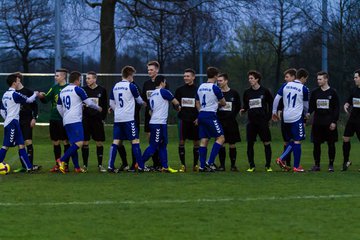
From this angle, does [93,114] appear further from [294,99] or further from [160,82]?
[294,99]

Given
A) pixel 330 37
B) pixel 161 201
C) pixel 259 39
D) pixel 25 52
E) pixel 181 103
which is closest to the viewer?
pixel 161 201

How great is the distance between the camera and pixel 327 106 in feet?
48.7

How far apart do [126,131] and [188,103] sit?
54.8 inches

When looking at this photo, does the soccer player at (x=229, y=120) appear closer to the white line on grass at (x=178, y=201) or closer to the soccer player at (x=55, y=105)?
the soccer player at (x=55, y=105)

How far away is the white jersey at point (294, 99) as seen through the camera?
14.6 meters

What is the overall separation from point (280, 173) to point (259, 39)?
85.8 feet

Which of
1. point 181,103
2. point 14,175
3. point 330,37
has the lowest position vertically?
point 14,175

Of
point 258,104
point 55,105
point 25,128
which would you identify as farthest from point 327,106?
point 25,128

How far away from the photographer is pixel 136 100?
14453 millimetres

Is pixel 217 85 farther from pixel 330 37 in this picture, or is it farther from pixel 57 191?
pixel 330 37

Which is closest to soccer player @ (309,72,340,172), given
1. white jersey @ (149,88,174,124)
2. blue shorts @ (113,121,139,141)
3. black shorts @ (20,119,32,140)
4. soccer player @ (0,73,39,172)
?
white jersey @ (149,88,174,124)

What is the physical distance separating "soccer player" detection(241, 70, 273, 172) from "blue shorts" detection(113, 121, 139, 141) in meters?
2.20

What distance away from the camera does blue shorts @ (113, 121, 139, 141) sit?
14.4 m

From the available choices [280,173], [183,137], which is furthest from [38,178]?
[280,173]
